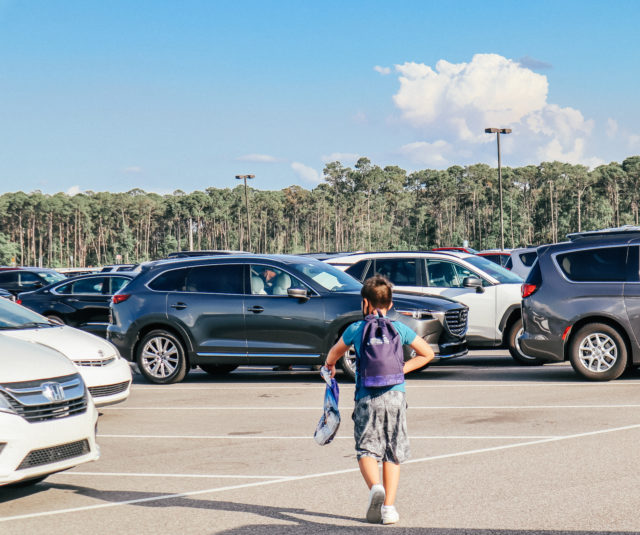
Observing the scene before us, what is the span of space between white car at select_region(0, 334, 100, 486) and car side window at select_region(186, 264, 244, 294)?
271 inches

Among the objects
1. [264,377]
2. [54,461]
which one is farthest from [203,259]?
[54,461]

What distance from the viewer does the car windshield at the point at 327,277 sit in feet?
43.4

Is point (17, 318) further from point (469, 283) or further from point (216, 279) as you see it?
point (469, 283)

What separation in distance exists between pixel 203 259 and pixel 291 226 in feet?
467

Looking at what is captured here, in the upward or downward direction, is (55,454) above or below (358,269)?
below

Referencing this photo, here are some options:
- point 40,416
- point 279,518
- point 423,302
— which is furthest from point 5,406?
point 423,302

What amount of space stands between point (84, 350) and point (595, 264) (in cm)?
696

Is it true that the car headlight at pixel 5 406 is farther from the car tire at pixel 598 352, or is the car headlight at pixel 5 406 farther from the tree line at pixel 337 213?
the tree line at pixel 337 213

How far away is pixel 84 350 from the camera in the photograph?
9688 millimetres

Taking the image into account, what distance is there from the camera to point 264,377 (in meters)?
14.5

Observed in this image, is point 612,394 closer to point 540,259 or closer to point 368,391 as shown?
point 540,259

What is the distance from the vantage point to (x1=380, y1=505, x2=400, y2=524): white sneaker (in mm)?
5562

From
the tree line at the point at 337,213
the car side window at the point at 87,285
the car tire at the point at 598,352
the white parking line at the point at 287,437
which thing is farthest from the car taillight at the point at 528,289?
the tree line at the point at 337,213

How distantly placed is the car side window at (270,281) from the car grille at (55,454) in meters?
6.98
